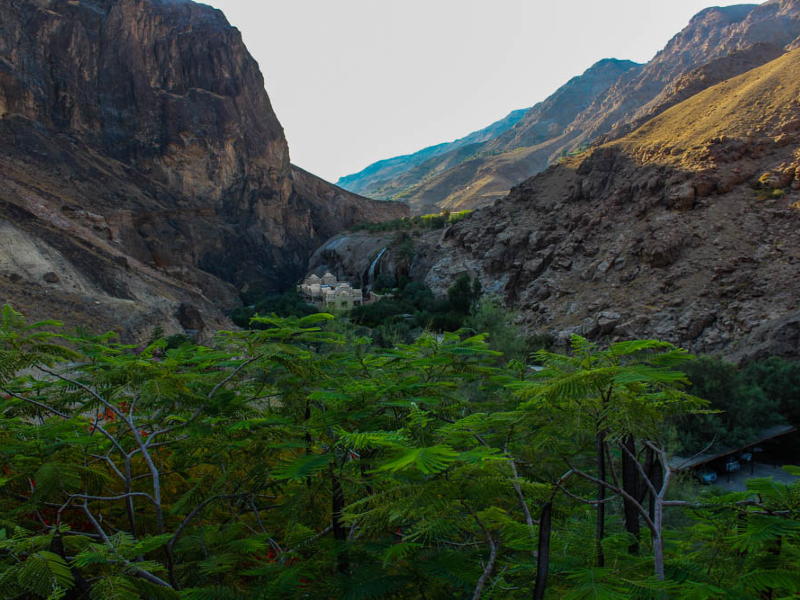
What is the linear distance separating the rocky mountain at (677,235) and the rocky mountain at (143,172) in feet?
61.2

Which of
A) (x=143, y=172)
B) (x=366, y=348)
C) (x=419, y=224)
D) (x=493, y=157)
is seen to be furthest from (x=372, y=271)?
(x=493, y=157)

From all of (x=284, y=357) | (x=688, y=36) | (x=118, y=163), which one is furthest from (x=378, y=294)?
(x=688, y=36)

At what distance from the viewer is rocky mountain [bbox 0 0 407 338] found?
826 inches

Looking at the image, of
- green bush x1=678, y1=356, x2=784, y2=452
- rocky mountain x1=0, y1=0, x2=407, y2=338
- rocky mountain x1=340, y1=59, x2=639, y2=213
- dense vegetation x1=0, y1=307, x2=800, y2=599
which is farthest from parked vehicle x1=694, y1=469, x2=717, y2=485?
rocky mountain x1=340, y1=59, x2=639, y2=213

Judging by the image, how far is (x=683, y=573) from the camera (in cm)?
187

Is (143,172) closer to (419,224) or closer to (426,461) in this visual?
(419,224)

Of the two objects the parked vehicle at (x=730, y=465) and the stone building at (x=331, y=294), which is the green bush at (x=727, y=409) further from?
the stone building at (x=331, y=294)

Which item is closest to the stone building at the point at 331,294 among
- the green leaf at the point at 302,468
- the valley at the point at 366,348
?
the valley at the point at 366,348

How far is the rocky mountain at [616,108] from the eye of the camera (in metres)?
74.0

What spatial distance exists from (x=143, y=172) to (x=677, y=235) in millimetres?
39463

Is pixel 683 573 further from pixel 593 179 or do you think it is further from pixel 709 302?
pixel 593 179

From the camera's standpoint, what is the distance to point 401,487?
1.61 meters

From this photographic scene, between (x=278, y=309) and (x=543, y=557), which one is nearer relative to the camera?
(x=543, y=557)

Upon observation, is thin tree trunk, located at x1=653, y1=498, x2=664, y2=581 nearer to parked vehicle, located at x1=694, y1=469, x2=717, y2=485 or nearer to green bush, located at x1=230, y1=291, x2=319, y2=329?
parked vehicle, located at x1=694, y1=469, x2=717, y2=485
